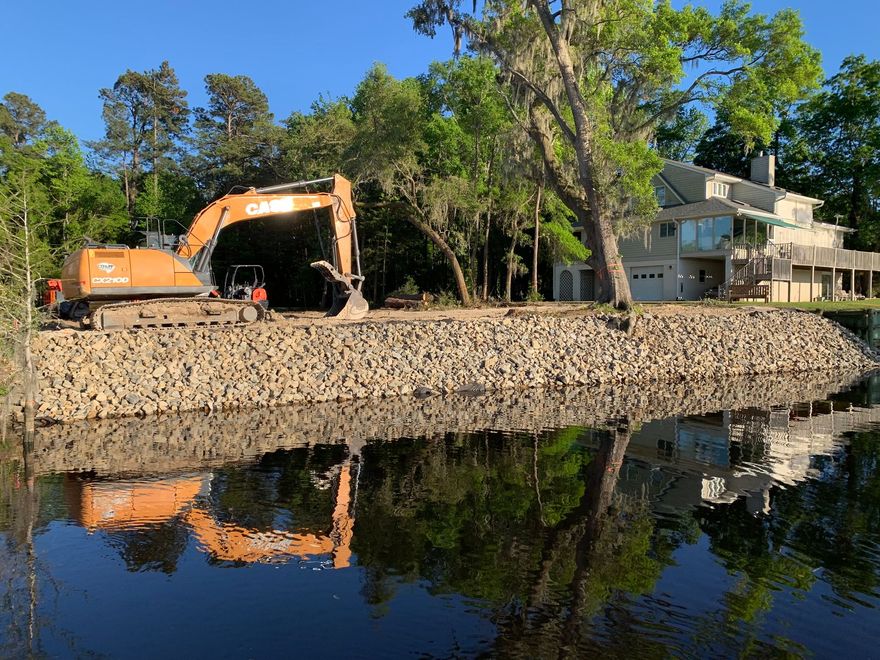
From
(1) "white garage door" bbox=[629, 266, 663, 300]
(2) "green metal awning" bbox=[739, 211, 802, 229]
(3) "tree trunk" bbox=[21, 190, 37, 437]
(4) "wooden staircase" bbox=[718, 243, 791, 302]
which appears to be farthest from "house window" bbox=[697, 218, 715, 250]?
(3) "tree trunk" bbox=[21, 190, 37, 437]

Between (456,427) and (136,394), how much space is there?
20.5 feet

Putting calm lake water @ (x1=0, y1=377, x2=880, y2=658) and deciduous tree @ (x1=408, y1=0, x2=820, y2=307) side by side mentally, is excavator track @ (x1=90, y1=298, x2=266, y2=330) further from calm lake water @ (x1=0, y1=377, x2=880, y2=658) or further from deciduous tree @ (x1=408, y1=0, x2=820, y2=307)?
deciduous tree @ (x1=408, y1=0, x2=820, y2=307)

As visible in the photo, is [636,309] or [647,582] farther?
[636,309]

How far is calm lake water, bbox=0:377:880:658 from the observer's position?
4.77 m

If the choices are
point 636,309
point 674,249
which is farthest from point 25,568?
point 674,249

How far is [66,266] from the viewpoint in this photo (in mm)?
15805

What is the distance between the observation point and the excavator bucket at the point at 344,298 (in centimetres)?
1728

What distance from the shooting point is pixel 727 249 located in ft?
104

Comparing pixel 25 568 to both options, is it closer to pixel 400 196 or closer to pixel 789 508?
pixel 789 508

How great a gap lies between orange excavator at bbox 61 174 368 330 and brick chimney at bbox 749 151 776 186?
29359 mm

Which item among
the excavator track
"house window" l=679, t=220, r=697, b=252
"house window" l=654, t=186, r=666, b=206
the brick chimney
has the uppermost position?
the brick chimney

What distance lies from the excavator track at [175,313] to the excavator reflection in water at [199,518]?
7195 millimetres

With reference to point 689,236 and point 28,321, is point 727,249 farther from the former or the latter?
point 28,321

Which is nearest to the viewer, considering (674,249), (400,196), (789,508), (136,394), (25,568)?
(25,568)
